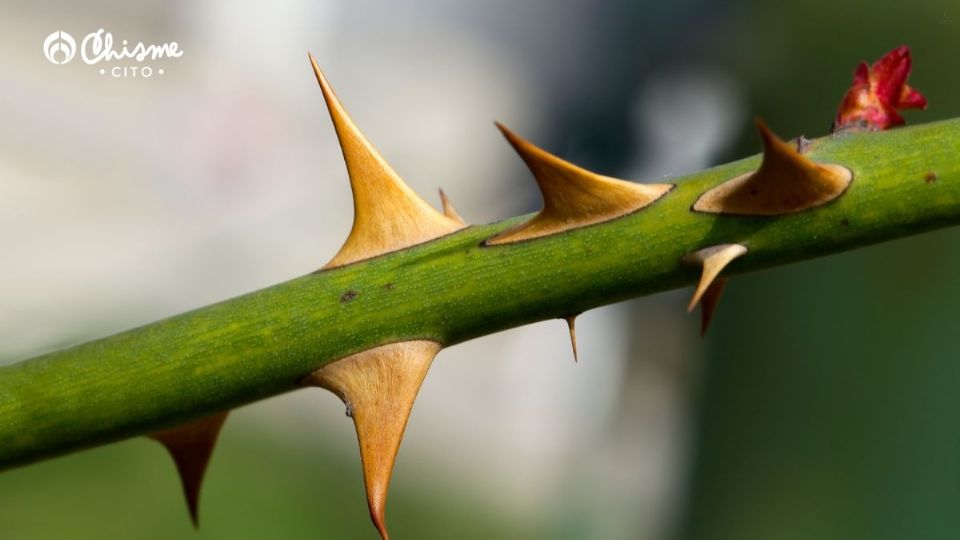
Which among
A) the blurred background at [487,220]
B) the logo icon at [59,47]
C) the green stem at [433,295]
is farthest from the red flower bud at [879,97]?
the logo icon at [59,47]

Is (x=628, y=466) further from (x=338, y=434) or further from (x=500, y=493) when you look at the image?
(x=338, y=434)

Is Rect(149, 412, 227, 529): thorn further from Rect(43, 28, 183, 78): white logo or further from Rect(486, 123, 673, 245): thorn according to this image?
Rect(43, 28, 183, 78): white logo

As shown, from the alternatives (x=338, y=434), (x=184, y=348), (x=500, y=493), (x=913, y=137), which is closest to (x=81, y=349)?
(x=184, y=348)

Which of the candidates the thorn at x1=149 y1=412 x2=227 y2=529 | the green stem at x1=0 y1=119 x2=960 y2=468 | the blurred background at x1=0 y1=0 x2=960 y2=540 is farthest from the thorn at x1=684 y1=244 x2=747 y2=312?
the blurred background at x1=0 y1=0 x2=960 y2=540

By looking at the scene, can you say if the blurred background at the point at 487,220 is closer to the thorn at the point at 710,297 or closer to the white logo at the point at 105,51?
the white logo at the point at 105,51

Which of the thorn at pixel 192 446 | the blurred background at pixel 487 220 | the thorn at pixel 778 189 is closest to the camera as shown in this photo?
the thorn at pixel 778 189

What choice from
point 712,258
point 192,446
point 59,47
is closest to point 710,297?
point 712,258

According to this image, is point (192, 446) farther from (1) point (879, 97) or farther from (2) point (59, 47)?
(2) point (59, 47)

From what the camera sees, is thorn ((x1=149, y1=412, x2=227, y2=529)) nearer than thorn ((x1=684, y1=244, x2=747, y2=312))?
No
